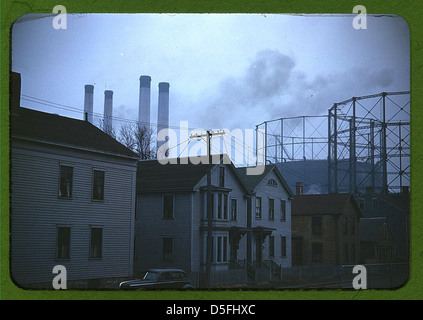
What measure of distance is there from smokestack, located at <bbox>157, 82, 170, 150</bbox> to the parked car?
3.20 ft

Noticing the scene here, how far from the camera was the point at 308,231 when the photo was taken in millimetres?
3875

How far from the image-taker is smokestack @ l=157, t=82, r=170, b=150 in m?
3.62

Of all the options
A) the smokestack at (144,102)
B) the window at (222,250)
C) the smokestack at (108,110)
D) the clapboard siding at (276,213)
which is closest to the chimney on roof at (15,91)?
the smokestack at (108,110)

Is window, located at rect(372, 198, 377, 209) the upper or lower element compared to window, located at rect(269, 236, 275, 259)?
upper

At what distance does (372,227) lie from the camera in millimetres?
3646

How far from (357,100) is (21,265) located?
2.78 metres

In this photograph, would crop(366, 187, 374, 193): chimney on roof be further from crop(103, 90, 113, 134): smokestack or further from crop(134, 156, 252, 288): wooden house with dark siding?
crop(103, 90, 113, 134): smokestack

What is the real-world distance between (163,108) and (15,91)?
1094 mm

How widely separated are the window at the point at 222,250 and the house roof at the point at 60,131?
958 mm

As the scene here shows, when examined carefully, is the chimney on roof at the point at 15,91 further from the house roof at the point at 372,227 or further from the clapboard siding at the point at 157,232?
the house roof at the point at 372,227

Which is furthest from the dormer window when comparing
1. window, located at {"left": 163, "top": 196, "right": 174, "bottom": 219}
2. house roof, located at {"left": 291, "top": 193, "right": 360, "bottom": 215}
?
window, located at {"left": 163, "top": 196, "right": 174, "bottom": 219}

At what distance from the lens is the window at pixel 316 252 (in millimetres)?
3724

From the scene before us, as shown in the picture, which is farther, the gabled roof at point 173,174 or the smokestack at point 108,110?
the gabled roof at point 173,174
